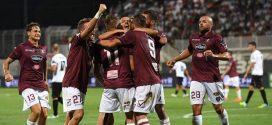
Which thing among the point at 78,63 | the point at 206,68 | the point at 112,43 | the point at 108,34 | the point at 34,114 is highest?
the point at 108,34

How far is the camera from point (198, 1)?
1855 inches

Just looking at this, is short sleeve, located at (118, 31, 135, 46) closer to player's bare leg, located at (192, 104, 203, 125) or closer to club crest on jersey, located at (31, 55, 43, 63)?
club crest on jersey, located at (31, 55, 43, 63)

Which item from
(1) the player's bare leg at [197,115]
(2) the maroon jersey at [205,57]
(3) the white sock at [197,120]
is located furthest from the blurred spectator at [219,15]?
(3) the white sock at [197,120]

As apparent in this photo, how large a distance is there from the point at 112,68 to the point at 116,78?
20cm

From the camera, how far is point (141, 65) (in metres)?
11.4

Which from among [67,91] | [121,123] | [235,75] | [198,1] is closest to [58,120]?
[121,123]

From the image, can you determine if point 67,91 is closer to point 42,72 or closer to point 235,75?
point 42,72

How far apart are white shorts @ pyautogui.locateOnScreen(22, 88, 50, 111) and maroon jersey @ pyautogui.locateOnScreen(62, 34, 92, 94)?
1563 mm

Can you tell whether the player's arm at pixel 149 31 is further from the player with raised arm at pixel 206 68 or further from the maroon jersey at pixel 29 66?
the maroon jersey at pixel 29 66

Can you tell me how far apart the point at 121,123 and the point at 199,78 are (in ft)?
13.2

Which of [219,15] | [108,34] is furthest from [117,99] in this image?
[219,15]

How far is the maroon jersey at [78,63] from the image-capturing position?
12.1m

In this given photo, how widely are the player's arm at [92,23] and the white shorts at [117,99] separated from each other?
113 centimetres

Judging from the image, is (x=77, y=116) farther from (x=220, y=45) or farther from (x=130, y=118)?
(x=220, y=45)
